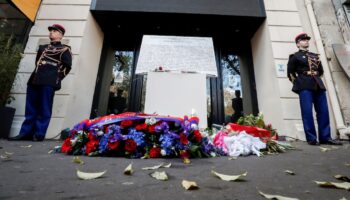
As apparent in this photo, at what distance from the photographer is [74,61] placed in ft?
16.2

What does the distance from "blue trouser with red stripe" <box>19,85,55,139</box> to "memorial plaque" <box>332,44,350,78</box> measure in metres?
5.80

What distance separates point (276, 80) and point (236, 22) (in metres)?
1.78

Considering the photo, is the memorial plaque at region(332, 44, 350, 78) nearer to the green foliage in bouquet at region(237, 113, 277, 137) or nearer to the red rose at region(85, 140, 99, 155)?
the green foliage in bouquet at region(237, 113, 277, 137)

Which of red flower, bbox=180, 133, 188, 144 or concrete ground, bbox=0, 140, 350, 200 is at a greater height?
red flower, bbox=180, 133, 188, 144

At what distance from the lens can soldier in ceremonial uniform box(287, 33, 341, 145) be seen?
12.1ft

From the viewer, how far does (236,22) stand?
562 cm

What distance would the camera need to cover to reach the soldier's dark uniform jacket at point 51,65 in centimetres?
379

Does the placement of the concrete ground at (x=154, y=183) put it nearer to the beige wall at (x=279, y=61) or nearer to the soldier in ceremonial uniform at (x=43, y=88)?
the soldier in ceremonial uniform at (x=43, y=88)

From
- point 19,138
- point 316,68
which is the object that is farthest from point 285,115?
point 19,138

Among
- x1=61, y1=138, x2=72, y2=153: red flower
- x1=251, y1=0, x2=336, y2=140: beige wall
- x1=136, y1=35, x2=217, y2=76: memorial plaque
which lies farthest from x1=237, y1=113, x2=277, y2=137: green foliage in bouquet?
x1=61, y1=138, x2=72, y2=153: red flower

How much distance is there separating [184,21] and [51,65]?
3.25 meters

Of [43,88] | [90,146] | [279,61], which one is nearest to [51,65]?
[43,88]

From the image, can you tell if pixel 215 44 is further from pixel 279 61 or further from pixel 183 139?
pixel 183 139

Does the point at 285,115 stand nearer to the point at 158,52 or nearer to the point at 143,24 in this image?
the point at 158,52
